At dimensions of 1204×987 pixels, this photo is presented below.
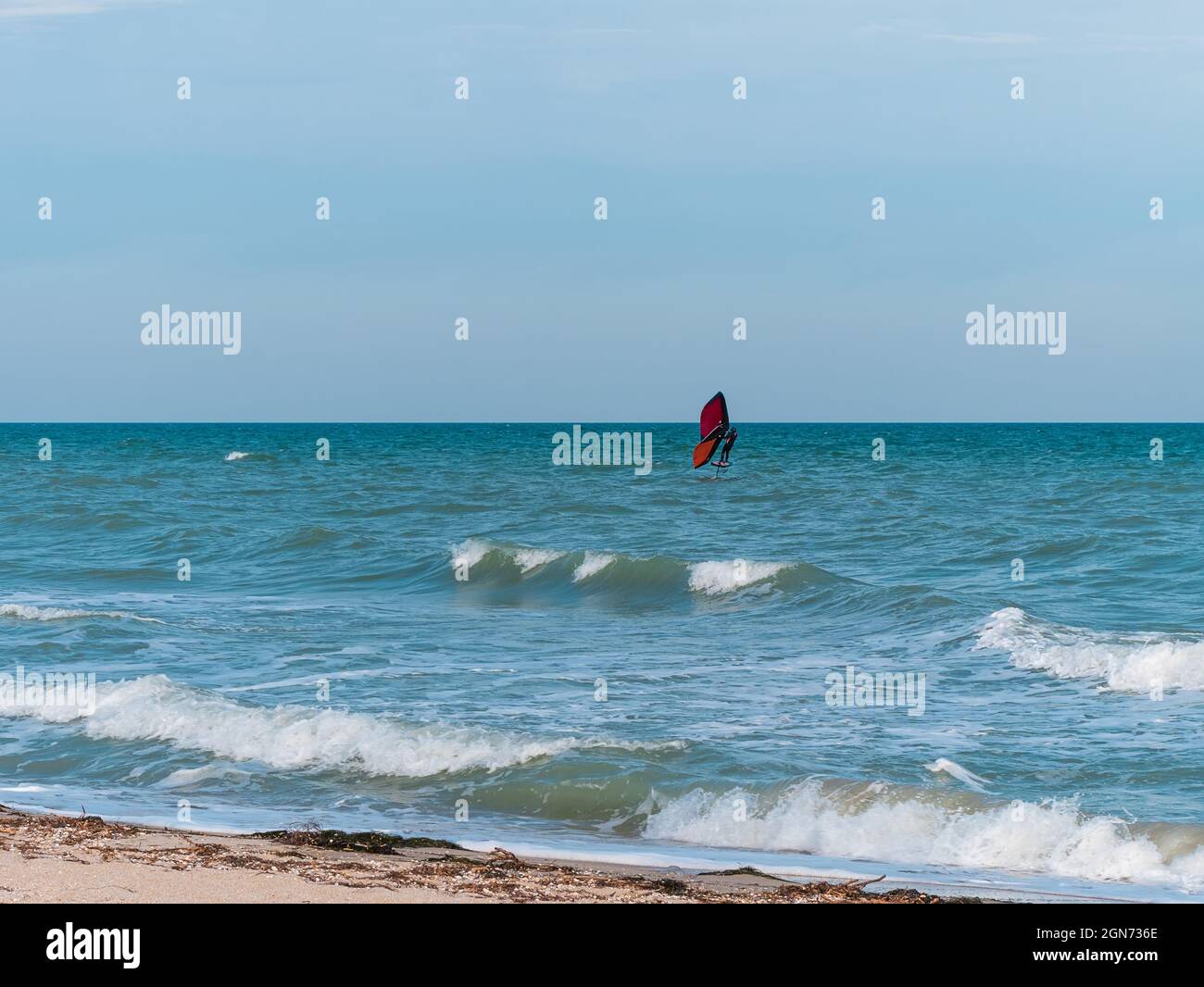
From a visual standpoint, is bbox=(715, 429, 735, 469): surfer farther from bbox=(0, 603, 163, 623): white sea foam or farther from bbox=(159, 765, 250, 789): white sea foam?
bbox=(159, 765, 250, 789): white sea foam

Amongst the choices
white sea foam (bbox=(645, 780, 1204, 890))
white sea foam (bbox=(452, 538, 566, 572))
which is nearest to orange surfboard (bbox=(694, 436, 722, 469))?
white sea foam (bbox=(452, 538, 566, 572))

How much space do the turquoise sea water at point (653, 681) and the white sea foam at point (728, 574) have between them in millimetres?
58

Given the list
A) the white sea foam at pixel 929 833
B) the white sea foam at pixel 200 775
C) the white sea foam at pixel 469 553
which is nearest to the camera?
the white sea foam at pixel 929 833

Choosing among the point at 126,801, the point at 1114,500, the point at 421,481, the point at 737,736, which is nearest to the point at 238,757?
the point at 126,801

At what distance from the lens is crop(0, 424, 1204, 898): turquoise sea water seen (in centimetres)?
948

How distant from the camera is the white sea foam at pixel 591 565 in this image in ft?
79.9

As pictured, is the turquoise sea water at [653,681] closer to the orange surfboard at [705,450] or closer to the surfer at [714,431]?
the surfer at [714,431]

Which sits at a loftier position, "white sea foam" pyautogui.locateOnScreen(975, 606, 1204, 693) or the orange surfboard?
the orange surfboard

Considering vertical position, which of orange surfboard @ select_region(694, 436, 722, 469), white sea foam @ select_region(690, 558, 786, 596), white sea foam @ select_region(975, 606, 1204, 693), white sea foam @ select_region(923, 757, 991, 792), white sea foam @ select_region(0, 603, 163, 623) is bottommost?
white sea foam @ select_region(923, 757, 991, 792)

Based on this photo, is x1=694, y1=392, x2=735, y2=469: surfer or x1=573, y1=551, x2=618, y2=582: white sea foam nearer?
x1=573, y1=551, x2=618, y2=582: white sea foam

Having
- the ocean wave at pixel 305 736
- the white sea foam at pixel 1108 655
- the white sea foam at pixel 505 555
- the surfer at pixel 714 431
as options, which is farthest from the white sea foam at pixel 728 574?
the surfer at pixel 714 431

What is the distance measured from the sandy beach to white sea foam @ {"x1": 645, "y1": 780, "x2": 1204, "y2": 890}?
1.22m
